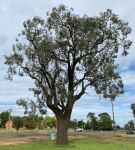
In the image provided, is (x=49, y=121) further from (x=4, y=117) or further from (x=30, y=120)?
(x=30, y=120)

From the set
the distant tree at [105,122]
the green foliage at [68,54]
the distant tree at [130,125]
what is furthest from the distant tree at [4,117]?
the green foliage at [68,54]

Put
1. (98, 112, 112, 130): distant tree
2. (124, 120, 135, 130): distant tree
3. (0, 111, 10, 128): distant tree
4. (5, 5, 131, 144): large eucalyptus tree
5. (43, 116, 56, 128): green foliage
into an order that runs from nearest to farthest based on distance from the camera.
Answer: (5, 5, 131, 144): large eucalyptus tree, (0, 111, 10, 128): distant tree, (98, 112, 112, 130): distant tree, (43, 116, 56, 128): green foliage, (124, 120, 135, 130): distant tree

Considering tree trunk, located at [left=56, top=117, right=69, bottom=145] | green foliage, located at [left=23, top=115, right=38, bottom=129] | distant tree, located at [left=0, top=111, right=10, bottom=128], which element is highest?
distant tree, located at [left=0, top=111, right=10, bottom=128]

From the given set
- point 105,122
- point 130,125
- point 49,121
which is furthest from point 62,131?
point 130,125

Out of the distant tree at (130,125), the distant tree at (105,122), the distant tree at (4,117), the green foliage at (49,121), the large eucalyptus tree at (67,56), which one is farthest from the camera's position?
the distant tree at (130,125)

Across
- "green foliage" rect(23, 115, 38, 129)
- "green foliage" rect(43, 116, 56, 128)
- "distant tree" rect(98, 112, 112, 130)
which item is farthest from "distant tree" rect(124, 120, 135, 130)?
"green foliage" rect(23, 115, 38, 129)

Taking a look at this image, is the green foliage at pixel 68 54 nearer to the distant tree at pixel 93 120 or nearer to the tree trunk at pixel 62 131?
the tree trunk at pixel 62 131

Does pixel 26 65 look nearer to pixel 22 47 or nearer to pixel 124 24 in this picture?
pixel 22 47

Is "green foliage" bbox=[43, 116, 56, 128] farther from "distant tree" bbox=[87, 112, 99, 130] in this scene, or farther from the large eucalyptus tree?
the large eucalyptus tree

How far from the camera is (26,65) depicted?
39844mm

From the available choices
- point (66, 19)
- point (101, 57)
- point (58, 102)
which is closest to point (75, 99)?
point (58, 102)

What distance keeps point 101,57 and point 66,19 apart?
581 cm

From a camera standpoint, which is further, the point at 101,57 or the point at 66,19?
the point at 101,57

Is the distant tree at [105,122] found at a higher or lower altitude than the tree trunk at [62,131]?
higher
